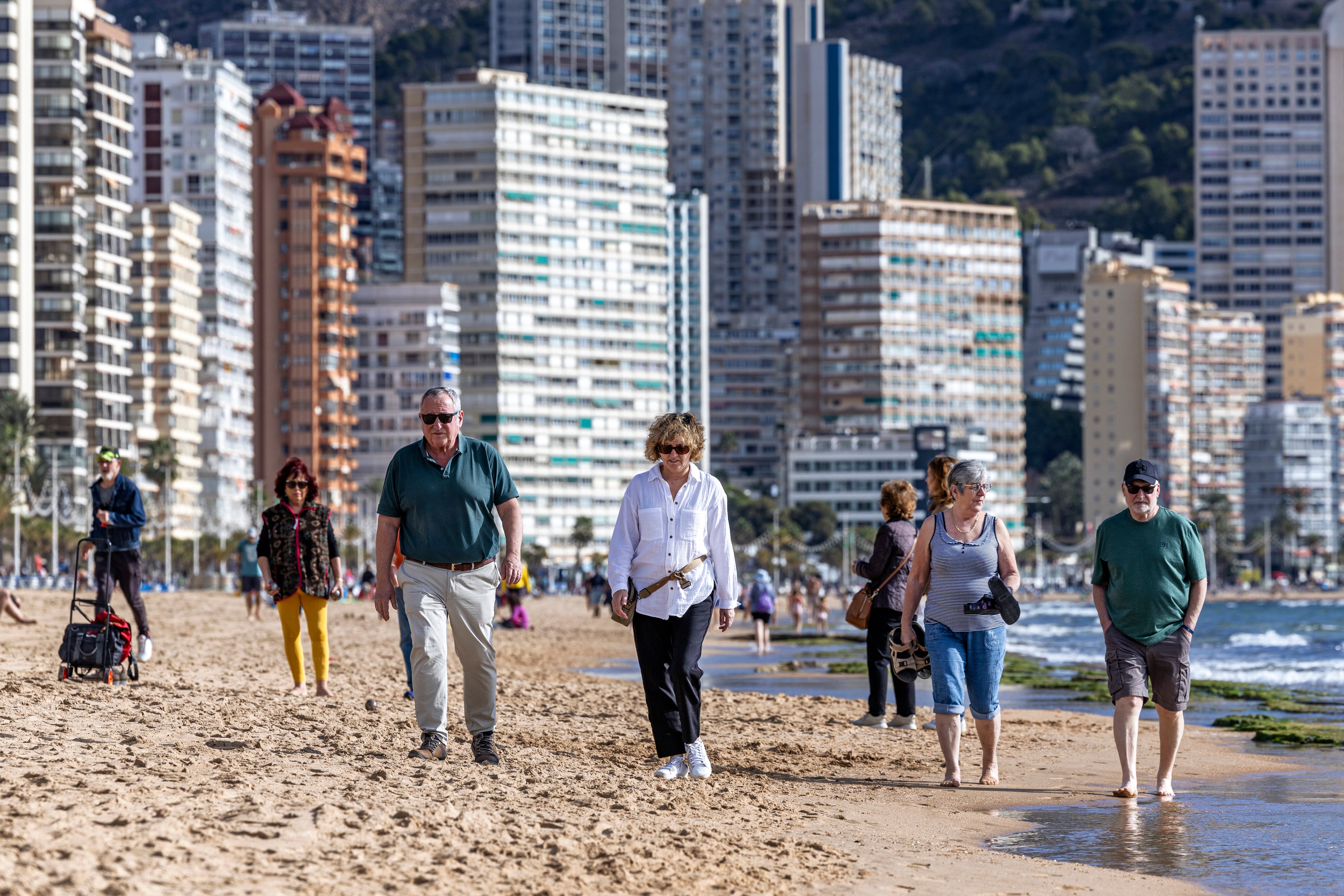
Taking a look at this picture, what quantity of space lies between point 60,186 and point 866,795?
92.9m

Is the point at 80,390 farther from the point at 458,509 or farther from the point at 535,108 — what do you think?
the point at 458,509

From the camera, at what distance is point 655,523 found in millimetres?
9422

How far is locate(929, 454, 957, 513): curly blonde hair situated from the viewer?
10.9 meters

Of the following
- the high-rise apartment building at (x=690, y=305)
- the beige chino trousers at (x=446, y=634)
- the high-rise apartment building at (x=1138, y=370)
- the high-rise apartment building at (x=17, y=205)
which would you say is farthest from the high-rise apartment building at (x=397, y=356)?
the beige chino trousers at (x=446, y=634)

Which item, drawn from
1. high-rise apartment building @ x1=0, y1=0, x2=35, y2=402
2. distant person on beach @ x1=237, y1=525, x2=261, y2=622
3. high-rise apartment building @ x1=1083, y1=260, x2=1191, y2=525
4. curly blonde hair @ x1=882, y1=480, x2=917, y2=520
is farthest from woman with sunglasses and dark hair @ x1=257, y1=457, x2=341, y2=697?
high-rise apartment building @ x1=1083, y1=260, x2=1191, y2=525

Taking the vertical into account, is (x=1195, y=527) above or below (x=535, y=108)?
below

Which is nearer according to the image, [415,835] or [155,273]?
[415,835]

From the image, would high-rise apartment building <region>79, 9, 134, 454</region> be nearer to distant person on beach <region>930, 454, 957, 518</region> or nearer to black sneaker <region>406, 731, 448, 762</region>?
distant person on beach <region>930, 454, 957, 518</region>

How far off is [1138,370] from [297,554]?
180 meters

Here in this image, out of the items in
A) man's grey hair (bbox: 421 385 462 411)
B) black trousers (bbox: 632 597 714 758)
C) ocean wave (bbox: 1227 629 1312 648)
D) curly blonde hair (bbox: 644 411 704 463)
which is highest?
man's grey hair (bbox: 421 385 462 411)

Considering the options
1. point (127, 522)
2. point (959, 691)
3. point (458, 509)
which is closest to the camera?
point (458, 509)

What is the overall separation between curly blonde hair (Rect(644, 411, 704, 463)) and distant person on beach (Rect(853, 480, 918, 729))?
8.84 feet

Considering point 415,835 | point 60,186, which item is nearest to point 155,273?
point 60,186

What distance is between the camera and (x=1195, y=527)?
9.35 meters
